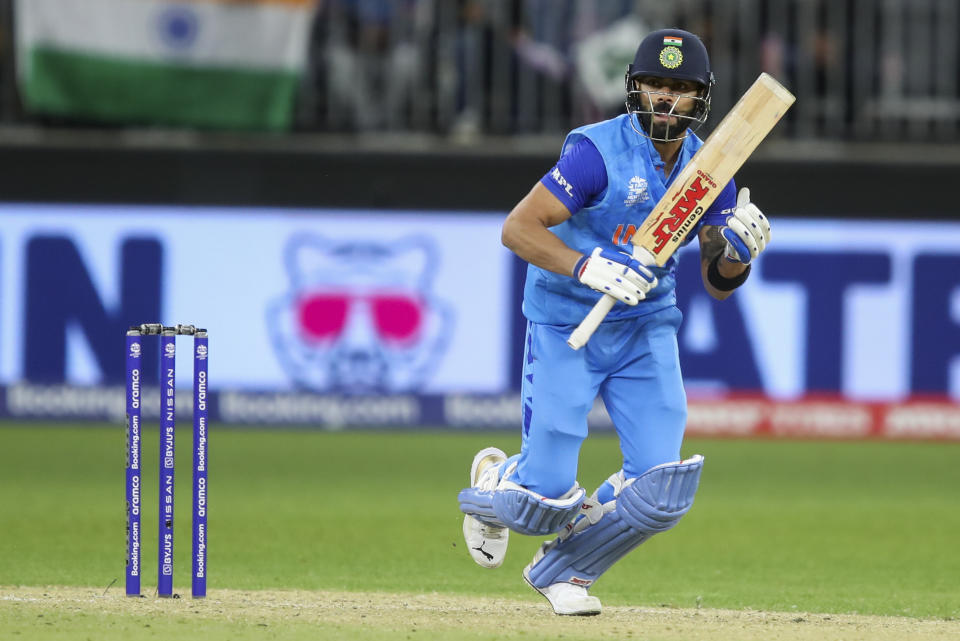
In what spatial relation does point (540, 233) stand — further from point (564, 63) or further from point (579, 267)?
point (564, 63)

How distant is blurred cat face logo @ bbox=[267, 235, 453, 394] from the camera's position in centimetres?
1212

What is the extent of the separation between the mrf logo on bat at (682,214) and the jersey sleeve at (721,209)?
0.24 meters

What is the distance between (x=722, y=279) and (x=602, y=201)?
1.93ft

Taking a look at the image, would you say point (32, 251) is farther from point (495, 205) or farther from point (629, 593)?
point (629, 593)

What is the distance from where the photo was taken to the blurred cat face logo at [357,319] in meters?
12.1

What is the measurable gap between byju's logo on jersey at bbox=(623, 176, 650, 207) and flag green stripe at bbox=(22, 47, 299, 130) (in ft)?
23.5

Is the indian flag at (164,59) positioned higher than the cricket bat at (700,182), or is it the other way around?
the indian flag at (164,59)

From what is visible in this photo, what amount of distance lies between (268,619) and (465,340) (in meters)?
6.74

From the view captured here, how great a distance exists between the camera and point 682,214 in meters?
5.68

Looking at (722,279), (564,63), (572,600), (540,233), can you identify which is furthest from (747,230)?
(564,63)

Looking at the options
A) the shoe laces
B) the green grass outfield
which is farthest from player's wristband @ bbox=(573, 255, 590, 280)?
the green grass outfield

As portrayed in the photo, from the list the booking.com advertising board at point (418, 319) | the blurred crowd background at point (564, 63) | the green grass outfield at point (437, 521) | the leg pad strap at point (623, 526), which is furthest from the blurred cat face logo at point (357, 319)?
the leg pad strap at point (623, 526)

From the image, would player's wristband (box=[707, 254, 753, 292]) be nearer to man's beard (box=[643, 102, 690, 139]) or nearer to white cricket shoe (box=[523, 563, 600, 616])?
man's beard (box=[643, 102, 690, 139])

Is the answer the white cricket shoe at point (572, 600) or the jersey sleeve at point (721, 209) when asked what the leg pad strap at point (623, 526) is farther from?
the jersey sleeve at point (721, 209)
